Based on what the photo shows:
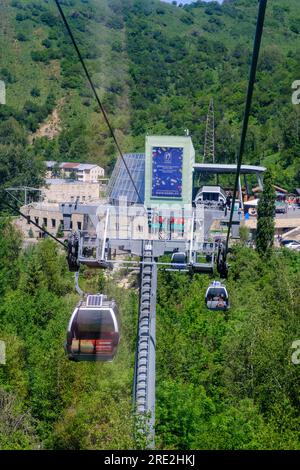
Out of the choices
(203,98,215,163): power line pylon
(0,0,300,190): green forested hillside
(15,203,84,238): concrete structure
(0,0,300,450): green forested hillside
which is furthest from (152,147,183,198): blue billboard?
(203,98,215,163): power line pylon

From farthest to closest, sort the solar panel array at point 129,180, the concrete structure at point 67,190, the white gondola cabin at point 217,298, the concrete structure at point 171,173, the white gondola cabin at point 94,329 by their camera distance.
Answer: the concrete structure at point 67,190
the solar panel array at point 129,180
the concrete structure at point 171,173
the white gondola cabin at point 217,298
the white gondola cabin at point 94,329

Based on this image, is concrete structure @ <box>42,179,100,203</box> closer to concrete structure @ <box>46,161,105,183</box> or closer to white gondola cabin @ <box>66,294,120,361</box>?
concrete structure @ <box>46,161,105,183</box>

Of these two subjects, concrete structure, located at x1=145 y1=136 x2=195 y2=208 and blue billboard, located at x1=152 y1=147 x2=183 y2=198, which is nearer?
concrete structure, located at x1=145 y1=136 x2=195 y2=208

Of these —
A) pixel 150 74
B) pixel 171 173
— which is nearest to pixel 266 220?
pixel 171 173

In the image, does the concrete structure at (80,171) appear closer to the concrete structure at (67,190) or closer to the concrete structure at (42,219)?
the concrete structure at (67,190)

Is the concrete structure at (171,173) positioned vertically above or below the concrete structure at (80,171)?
above

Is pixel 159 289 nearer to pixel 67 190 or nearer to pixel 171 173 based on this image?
pixel 171 173

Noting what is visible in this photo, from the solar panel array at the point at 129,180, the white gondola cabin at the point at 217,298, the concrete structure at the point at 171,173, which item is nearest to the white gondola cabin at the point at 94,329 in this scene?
the white gondola cabin at the point at 217,298

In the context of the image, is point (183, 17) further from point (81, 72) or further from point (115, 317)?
point (115, 317)
